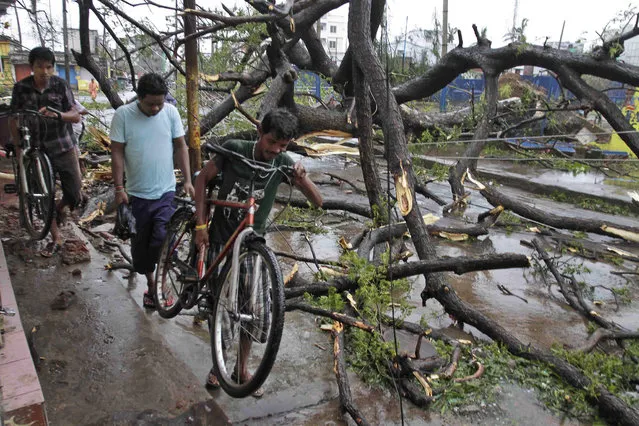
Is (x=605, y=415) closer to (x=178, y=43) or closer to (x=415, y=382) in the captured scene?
(x=415, y=382)

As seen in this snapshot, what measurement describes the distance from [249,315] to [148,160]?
151cm

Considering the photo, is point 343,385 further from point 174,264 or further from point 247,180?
point 174,264

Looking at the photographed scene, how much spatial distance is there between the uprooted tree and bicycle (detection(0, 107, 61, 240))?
4.87ft

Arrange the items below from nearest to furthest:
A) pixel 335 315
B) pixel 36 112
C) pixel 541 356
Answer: pixel 335 315, pixel 541 356, pixel 36 112

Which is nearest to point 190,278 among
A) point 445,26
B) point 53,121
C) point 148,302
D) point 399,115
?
point 148,302

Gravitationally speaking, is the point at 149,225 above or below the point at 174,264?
above

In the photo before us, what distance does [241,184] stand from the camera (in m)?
3.03

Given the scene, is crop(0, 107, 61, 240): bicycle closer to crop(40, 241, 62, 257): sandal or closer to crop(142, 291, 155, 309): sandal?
crop(40, 241, 62, 257): sandal

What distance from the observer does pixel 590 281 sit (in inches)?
227

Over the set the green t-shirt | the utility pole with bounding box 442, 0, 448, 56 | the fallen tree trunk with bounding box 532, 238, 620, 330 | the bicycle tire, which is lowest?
the fallen tree trunk with bounding box 532, 238, 620, 330

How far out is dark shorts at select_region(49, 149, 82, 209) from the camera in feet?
16.6

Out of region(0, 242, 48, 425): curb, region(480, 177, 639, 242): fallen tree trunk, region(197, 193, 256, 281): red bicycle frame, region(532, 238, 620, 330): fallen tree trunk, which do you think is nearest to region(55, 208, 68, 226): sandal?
region(0, 242, 48, 425): curb

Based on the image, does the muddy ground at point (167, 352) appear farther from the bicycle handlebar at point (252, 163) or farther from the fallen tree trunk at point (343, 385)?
the bicycle handlebar at point (252, 163)

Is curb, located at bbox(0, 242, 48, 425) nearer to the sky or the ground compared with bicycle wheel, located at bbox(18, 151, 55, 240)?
nearer to the ground
